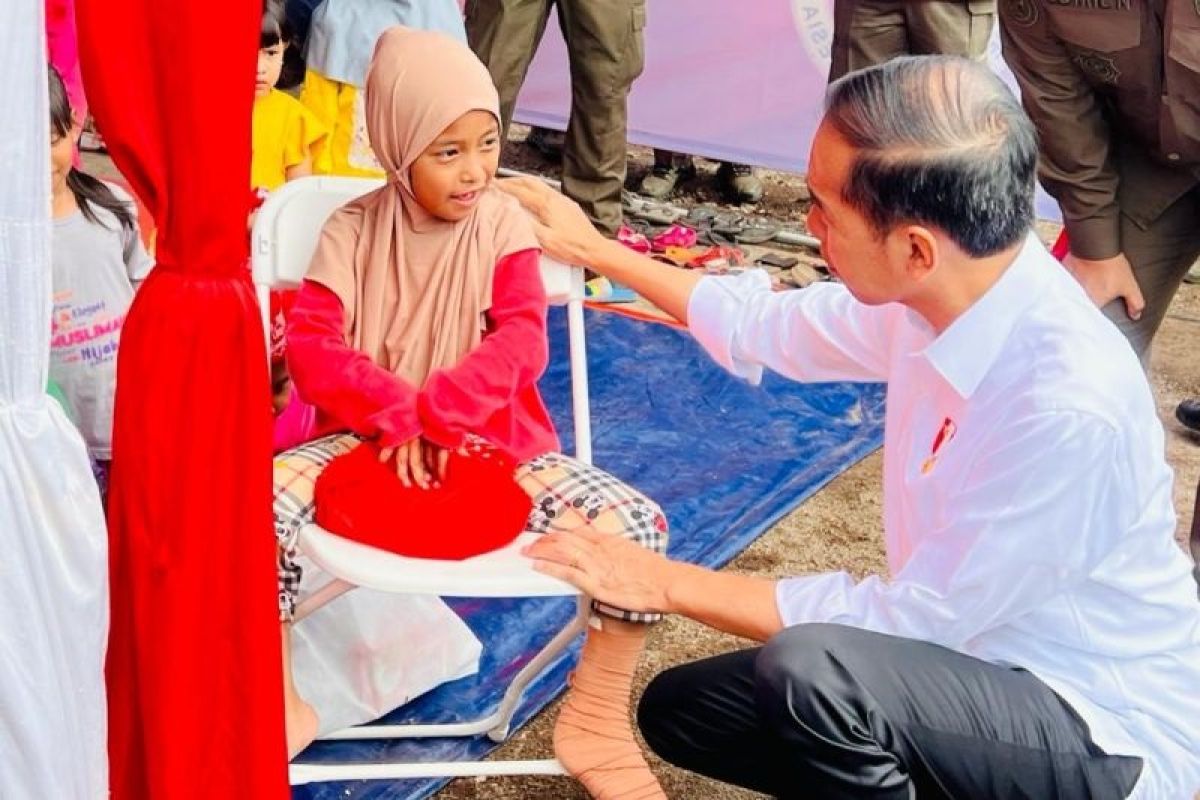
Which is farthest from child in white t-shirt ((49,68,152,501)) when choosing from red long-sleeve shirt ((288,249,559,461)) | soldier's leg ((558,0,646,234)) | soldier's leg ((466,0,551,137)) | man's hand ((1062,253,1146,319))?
soldier's leg ((558,0,646,234))

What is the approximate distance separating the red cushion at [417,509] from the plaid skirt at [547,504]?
34 millimetres

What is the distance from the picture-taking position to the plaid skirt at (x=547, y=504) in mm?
2398

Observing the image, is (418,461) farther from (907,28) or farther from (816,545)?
(907,28)

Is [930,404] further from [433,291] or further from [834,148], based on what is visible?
[433,291]

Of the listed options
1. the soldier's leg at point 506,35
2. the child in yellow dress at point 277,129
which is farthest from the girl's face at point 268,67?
the soldier's leg at point 506,35

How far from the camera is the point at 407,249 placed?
8.68 ft

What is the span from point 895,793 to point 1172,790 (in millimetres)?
394

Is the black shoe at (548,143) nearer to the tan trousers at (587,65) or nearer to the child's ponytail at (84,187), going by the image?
the tan trousers at (587,65)

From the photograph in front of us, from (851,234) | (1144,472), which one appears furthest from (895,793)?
(851,234)

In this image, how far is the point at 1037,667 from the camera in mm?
2152

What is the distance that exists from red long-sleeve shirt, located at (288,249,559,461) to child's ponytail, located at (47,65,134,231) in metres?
0.48

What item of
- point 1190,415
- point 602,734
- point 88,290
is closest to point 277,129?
point 88,290

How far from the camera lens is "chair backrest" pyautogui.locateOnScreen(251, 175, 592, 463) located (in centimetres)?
268

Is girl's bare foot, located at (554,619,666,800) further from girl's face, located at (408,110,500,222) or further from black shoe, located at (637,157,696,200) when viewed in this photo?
black shoe, located at (637,157,696,200)
